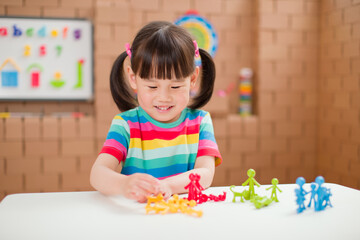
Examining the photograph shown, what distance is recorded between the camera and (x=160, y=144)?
1187mm

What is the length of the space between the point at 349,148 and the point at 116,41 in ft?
6.45

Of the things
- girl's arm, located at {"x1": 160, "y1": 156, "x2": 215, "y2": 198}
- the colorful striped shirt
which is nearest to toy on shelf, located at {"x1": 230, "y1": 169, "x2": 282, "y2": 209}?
girl's arm, located at {"x1": 160, "y1": 156, "x2": 215, "y2": 198}

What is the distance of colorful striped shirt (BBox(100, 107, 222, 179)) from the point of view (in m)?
1.17

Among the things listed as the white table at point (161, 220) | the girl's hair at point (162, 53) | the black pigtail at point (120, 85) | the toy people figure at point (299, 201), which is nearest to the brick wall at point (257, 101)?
the black pigtail at point (120, 85)

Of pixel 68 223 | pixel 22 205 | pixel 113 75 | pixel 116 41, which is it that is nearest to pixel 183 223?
pixel 68 223

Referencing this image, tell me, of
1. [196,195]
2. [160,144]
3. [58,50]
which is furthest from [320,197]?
[58,50]

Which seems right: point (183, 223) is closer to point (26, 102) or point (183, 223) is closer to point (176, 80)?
point (176, 80)

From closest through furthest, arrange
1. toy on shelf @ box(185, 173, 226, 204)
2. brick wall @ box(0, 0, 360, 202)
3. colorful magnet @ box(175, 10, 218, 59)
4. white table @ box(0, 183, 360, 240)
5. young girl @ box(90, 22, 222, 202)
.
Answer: white table @ box(0, 183, 360, 240) < toy on shelf @ box(185, 173, 226, 204) < young girl @ box(90, 22, 222, 202) < brick wall @ box(0, 0, 360, 202) < colorful magnet @ box(175, 10, 218, 59)

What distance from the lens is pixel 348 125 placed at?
2.79 m

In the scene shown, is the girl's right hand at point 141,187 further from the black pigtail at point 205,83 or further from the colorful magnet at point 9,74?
the colorful magnet at point 9,74

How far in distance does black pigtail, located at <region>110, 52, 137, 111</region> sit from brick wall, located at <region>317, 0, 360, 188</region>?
207cm

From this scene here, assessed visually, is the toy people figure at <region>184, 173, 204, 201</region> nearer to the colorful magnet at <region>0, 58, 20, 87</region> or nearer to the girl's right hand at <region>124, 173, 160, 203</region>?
the girl's right hand at <region>124, 173, 160, 203</region>

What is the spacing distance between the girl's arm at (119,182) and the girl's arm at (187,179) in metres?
0.04

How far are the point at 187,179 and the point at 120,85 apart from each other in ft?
1.36
